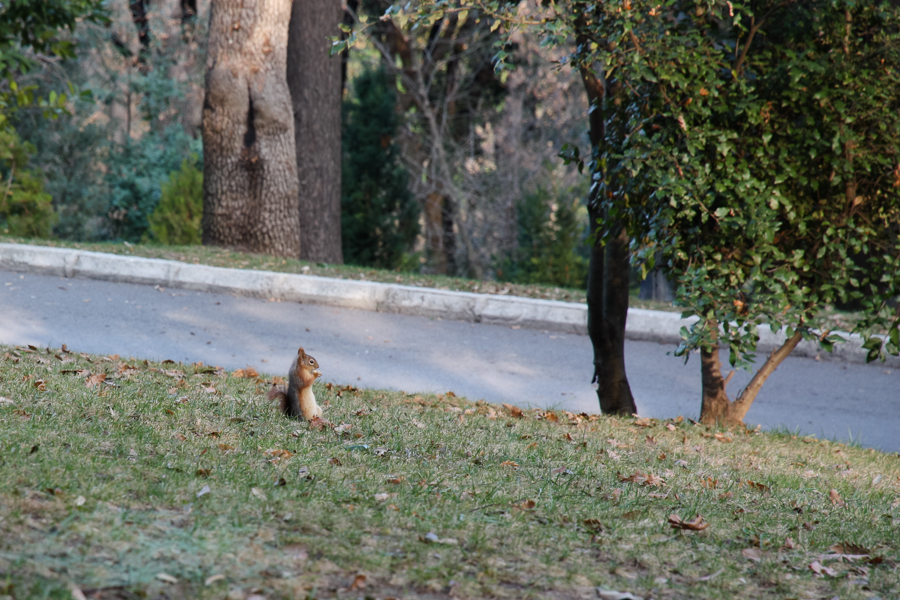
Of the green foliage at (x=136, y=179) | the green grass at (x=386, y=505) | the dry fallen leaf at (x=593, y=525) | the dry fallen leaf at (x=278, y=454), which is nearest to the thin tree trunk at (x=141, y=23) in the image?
the green foliage at (x=136, y=179)

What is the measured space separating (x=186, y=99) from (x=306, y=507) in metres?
20.8

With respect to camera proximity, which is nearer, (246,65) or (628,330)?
(628,330)

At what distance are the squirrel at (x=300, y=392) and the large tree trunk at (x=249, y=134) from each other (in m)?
7.71

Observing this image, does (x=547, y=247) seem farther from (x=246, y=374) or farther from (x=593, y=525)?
(x=593, y=525)

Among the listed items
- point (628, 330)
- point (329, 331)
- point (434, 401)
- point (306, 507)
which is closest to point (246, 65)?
point (329, 331)

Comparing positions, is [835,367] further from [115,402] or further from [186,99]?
[186,99]

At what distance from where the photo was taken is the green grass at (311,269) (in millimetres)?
10516

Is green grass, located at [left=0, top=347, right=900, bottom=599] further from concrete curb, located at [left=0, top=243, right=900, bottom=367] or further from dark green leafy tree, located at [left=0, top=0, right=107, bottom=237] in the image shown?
dark green leafy tree, located at [left=0, top=0, right=107, bottom=237]

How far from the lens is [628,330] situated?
9.23 metres

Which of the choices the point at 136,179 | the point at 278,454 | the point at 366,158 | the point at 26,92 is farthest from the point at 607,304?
the point at 136,179

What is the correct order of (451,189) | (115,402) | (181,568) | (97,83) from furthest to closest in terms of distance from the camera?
(97,83) < (451,189) < (115,402) < (181,568)

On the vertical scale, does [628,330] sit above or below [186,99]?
below

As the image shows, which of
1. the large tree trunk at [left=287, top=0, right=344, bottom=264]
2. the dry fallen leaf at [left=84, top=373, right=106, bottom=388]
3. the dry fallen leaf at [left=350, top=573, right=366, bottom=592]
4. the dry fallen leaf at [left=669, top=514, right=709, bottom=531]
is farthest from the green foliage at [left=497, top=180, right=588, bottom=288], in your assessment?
the dry fallen leaf at [left=350, top=573, right=366, bottom=592]

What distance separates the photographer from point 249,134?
38.5ft
